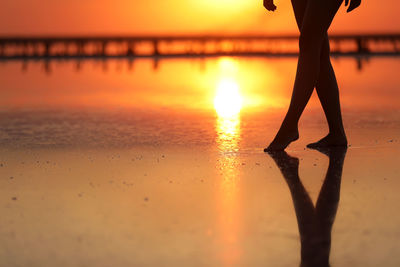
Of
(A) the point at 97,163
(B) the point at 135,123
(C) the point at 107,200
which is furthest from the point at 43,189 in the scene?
(B) the point at 135,123

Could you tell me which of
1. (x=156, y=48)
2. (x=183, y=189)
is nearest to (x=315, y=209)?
(x=183, y=189)

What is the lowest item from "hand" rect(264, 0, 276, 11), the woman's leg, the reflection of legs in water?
the reflection of legs in water

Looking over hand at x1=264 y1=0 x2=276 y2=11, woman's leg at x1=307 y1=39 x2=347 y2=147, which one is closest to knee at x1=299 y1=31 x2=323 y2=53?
woman's leg at x1=307 y1=39 x2=347 y2=147

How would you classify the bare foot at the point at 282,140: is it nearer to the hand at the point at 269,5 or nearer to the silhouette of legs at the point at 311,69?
the silhouette of legs at the point at 311,69

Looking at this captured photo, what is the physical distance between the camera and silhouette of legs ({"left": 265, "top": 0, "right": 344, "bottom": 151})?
623 centimetres

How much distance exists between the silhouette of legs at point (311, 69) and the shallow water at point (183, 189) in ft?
0.74

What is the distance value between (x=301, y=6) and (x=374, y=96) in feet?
23.1

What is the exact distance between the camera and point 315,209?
13.5 feet

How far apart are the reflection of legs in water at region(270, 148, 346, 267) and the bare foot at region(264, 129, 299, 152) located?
32cm

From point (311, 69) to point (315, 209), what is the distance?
2.61 meters

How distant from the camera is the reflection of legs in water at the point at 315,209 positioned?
3.22 meters

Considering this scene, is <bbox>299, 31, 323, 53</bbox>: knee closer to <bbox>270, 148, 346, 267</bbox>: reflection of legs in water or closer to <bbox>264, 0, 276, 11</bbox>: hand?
<bbox>264, 0, 276, 11</bbox>: hand

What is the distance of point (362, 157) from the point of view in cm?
605

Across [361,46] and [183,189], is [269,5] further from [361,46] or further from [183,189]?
[361,46]
